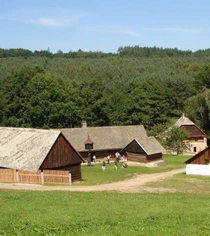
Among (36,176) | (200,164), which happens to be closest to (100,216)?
(36,176)

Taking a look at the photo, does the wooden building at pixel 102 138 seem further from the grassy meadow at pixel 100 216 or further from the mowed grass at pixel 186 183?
the grassy meadow at pixel 100 216

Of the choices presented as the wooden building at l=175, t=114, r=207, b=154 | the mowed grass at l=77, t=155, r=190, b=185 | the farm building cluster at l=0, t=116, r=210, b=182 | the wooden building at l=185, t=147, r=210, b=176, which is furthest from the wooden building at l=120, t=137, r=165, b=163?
the wooden building at l=175, t=114, r=207, b=154

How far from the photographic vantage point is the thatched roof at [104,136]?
60.8 m

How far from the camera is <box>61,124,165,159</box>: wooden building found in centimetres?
6059

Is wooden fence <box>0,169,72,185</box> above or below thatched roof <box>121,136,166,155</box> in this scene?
below

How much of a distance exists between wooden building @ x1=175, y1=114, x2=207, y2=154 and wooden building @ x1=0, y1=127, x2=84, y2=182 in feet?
120

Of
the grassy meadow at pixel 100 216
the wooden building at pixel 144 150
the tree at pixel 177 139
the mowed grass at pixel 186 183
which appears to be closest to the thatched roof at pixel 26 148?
the mowed grass at pixel 186 183

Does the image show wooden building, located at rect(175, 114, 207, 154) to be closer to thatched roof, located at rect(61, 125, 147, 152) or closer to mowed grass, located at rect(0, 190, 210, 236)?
thatched roof, located at rect(61, 125, 147, 152)

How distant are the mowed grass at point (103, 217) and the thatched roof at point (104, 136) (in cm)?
4044

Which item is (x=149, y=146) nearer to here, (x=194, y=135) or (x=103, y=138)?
(x=103, y=138)

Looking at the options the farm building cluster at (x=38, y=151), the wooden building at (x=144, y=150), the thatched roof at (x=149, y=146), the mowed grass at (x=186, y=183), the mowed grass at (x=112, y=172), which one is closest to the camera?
the mowed grass at (x=186, y=183)

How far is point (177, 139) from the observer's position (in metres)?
65.3

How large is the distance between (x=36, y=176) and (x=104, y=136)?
88.6 feet

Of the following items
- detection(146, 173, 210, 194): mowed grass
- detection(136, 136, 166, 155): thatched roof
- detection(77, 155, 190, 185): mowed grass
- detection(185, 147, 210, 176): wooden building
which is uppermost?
detection(136, 136, 166, 155): thatched roof
